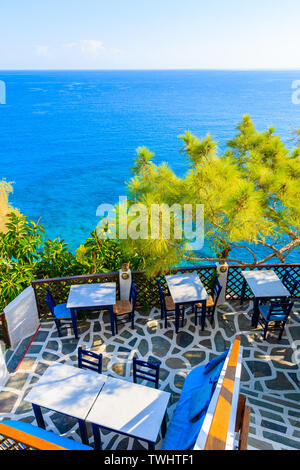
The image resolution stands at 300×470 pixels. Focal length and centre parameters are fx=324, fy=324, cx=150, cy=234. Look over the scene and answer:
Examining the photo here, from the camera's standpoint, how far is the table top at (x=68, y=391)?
425 centimetres

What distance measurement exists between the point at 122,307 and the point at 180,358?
1.63 meters

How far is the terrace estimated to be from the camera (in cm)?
498

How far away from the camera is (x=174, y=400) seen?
5.40 meters

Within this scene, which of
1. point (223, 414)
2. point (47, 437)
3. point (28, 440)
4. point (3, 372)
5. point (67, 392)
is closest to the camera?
point (223, 414)

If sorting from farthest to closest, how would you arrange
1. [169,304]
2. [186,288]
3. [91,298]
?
[169,304], [186,288], [91,298]

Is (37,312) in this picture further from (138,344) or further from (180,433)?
(180,433)

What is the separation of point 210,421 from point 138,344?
15.0 ft

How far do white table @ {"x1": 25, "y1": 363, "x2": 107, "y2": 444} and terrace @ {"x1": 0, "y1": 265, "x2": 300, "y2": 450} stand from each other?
36.5 inches

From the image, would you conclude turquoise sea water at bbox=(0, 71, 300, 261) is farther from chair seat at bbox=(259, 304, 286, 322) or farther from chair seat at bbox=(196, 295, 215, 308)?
chair seat at bbox=(196, 295, 215, 308)

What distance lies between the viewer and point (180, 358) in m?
6.30

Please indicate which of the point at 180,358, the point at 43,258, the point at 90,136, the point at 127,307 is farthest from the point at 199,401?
the point at 90,136

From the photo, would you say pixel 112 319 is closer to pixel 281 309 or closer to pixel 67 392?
pixel 67 392

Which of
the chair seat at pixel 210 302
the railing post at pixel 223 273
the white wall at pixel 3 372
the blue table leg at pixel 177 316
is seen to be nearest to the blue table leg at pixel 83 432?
the white wall at pixel 3 372
